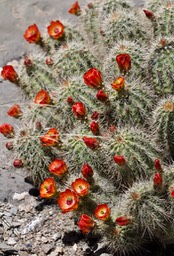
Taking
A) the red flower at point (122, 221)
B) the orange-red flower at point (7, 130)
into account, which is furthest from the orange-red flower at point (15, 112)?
the red flower at point (122, 221)

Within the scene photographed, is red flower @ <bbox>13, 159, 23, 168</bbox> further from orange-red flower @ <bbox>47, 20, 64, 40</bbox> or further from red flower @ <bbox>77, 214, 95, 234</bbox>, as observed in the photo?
orange-red flower @ <bbox>47, 20, 64, 40</bbox>

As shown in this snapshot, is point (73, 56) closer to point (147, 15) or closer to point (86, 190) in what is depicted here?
point (147, 15)

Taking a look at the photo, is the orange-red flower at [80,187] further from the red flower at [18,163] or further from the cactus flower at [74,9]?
the cactus flower at [74,9]

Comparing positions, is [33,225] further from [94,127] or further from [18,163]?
[94,127]

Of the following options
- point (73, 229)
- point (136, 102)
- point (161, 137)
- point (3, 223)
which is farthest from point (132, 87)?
point (3, 223)

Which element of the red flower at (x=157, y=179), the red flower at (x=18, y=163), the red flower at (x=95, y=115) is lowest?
the red flower at (x=157, y=179)

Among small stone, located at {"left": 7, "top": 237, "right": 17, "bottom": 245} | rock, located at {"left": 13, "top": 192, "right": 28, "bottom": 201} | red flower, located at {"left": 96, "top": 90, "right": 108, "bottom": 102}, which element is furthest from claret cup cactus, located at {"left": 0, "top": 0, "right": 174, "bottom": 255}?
small stone, located at {"left": 7, "top": 237, "right": 17, "bottom": 245}
